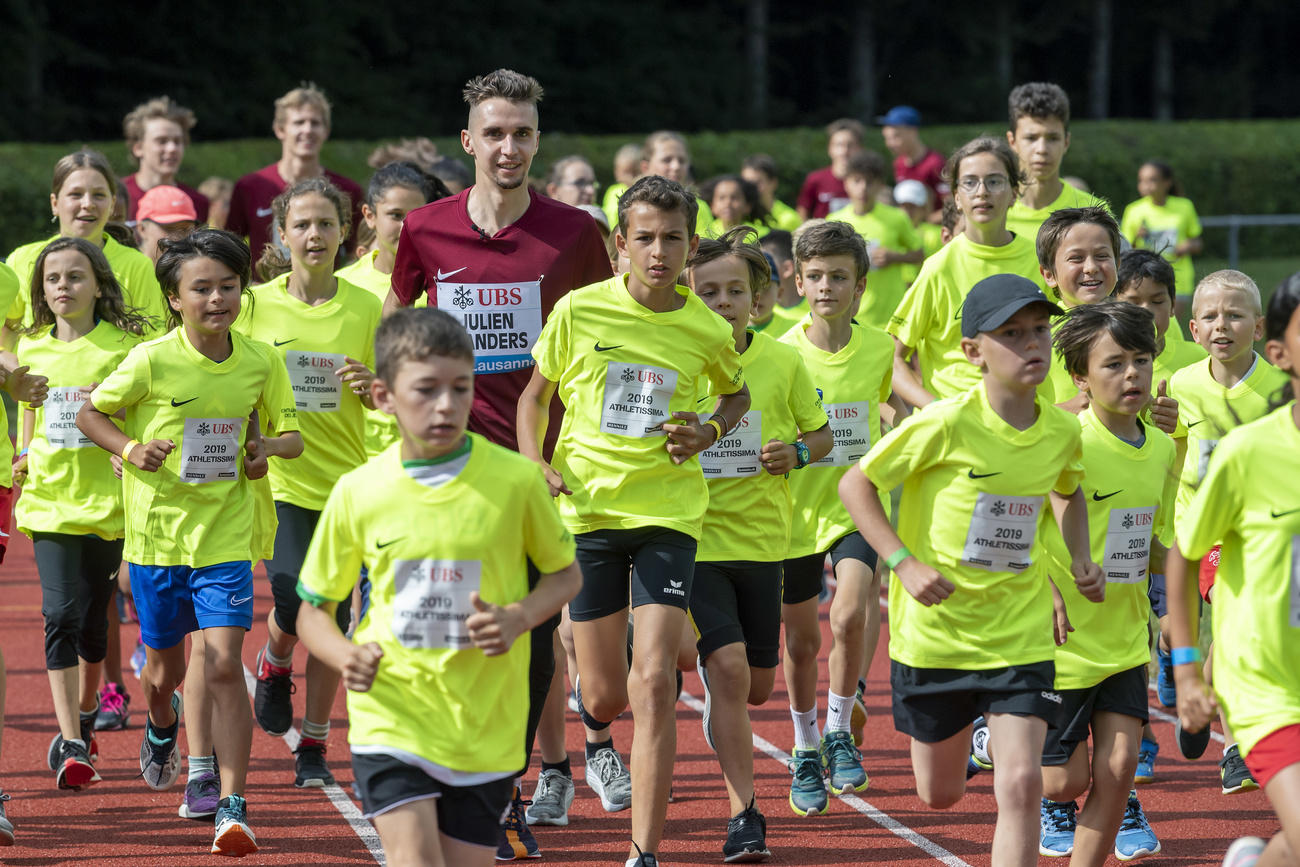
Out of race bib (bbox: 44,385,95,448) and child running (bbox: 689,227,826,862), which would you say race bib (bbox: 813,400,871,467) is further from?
race bib (bbox: 44,385,95,448)

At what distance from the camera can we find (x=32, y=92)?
1080 inches

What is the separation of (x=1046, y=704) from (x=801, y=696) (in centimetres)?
193

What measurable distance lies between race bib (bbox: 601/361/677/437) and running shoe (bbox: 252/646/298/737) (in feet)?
7.34

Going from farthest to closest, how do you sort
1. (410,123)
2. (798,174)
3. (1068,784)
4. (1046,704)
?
(410,123), (798,174), (1068,784), (1046,704)

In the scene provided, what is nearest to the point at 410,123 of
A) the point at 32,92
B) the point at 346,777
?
the point at 32,92

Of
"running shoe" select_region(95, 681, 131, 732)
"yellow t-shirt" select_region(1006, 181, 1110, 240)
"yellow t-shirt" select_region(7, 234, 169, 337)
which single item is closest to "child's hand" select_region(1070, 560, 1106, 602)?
"yellow t-shirt" select_region(1006, 181, 1110, 240)

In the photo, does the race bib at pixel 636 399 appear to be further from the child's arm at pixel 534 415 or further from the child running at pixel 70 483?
the child running at pixel 70 483

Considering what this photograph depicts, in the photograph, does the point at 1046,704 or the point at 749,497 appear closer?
the point at 1046,704

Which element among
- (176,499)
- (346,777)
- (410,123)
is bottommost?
(346,777)

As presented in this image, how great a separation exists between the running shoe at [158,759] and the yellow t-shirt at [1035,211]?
385cm

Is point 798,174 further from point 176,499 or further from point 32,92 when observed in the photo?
point 176,499

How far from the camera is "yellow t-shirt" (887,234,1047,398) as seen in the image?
7.15 m

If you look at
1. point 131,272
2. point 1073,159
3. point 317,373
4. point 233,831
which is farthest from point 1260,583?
point 1073,159

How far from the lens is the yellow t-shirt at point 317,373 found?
23.2 feet
